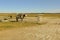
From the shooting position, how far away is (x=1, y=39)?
442 inches

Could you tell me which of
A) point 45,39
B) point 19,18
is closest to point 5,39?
point 45,39

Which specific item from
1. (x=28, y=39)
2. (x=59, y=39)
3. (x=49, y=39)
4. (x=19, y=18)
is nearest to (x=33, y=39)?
(x=28, y=39)

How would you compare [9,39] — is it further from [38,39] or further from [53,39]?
[53,39]

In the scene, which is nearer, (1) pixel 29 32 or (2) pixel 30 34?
(2) pixel 30 34

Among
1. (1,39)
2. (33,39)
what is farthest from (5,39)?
(33,39)

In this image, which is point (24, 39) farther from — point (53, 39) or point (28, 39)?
point (53, 39)

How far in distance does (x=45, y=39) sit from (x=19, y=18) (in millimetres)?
18295

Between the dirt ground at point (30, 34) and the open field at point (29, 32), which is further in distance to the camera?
the open field at point (29, 32)

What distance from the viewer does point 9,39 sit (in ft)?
36.7

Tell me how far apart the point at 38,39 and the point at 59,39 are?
1.51m

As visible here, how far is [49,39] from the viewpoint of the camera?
11.3 m

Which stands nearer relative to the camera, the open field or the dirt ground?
the dirt ground

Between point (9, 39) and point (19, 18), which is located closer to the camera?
point (9, 39)

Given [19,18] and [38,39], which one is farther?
[19,18]
